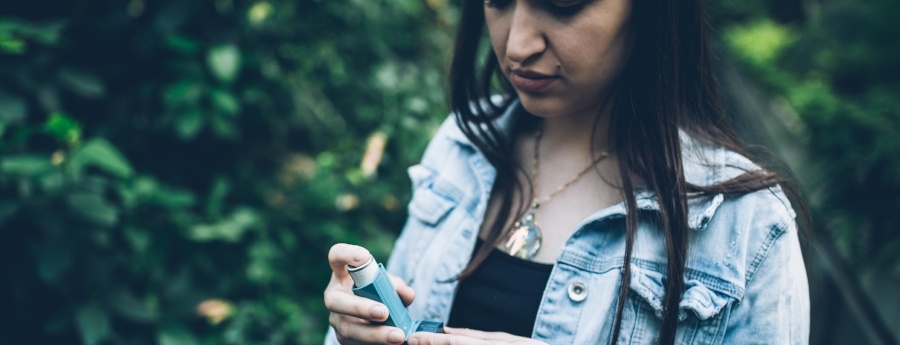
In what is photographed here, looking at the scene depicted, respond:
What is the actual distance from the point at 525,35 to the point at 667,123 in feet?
1.06

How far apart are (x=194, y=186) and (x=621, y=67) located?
1677 mm

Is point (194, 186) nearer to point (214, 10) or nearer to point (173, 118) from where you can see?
point (173, 118)

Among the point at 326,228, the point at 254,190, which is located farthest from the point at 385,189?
the point at 254,190

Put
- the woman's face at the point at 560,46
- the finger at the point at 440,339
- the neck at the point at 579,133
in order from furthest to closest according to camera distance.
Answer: the neck at the point at 579,133
the woman's face at the point at 560,46
the finger at the point at 440,339

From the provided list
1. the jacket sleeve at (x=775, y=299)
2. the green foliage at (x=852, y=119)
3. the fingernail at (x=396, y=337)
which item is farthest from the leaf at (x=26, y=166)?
the green foliage at (x=852, y=119)

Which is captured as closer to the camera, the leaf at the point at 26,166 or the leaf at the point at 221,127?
the leaf at the point at 26,166

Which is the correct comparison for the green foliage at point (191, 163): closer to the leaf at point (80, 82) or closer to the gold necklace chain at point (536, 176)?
the leaf at point (80, 82)

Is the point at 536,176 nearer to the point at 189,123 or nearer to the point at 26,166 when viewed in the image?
the point at 189,123

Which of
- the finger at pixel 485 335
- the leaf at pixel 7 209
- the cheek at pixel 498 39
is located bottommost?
the finger at pixel 485 335

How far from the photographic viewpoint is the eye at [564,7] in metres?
1.24

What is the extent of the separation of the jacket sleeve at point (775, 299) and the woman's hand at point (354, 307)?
23.9 inches

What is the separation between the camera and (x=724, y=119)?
1.47 metres

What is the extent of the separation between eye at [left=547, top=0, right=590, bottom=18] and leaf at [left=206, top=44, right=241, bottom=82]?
3.94ft

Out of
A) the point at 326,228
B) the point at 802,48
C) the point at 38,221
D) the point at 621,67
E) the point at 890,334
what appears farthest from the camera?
the point at 802,48
